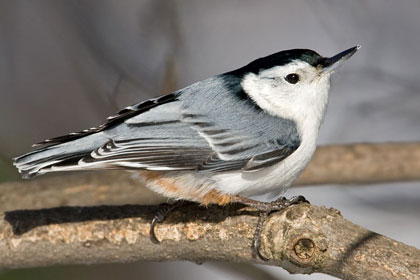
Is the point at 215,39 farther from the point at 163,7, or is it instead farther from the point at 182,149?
the point at 182,149

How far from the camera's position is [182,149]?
91.8 inches

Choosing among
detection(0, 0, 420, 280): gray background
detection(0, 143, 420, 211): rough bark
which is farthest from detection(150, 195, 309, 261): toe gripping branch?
detection(0, 0, 420, 280): gray background

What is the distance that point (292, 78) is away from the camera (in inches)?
97.9

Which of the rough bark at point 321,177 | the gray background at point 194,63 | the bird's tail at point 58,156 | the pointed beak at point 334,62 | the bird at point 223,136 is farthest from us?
the gray background at point 194,63

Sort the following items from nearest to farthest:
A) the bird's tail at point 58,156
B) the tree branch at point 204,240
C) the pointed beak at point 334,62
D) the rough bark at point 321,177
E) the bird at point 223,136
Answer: the tree branch at point 204,240 → the bird's tail at point 58,156 → the bird at point 223,136 → the pointed beak at point 334,62 → the rough bark at point 321,177

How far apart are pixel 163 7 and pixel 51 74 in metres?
0.80

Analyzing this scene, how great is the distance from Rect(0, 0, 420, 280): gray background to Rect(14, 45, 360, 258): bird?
86cm

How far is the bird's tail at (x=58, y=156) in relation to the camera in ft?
7.16

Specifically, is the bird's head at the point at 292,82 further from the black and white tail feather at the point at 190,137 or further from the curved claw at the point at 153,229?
the curved claw at the point at 153,229

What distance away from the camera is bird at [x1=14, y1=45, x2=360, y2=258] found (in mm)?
2307

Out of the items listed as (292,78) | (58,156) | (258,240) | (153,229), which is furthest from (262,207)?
(58,156)

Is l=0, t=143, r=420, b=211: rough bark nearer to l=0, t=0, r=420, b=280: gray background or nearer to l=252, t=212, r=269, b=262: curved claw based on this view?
l=0, t=0, r=420, b=280: gray background

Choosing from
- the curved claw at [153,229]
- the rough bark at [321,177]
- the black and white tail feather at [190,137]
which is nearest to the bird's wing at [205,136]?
the black and white tail feather at [190,137]

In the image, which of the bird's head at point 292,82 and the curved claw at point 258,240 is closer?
the curved claw at point 258,240
